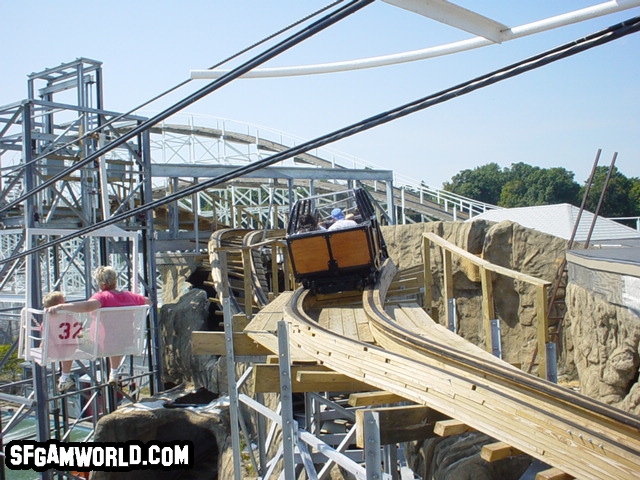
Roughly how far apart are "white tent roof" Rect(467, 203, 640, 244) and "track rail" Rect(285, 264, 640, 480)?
455 inches

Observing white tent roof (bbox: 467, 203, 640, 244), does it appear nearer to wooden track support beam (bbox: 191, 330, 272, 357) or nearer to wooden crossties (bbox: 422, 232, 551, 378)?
wooden crossties (bbox: 422, 232, 551, 378)

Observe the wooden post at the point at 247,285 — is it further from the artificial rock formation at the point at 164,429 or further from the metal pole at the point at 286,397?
the metal pole at the point at 286,397

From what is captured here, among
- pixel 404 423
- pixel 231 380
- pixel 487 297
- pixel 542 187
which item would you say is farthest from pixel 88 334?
pixel 542 187

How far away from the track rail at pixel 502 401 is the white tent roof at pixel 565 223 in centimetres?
1156

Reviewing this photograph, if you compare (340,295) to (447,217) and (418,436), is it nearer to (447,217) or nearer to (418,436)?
(418,436)

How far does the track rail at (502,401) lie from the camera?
2.56 m

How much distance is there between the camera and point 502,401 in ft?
9.86

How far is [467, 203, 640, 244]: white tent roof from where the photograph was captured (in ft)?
51.2

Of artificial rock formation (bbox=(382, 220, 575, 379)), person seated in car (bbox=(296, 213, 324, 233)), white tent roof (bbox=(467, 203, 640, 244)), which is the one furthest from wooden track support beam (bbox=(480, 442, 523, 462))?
white tent roof (bbox=(467, 203, 640, 244))

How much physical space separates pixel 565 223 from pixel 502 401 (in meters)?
14.9

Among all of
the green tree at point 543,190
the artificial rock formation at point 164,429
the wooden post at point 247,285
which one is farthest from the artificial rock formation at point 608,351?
the green tree at point 543,190

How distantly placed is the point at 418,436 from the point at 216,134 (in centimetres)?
2484

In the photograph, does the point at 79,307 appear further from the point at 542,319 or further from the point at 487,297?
the point at 542,319

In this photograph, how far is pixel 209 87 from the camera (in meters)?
4.24
